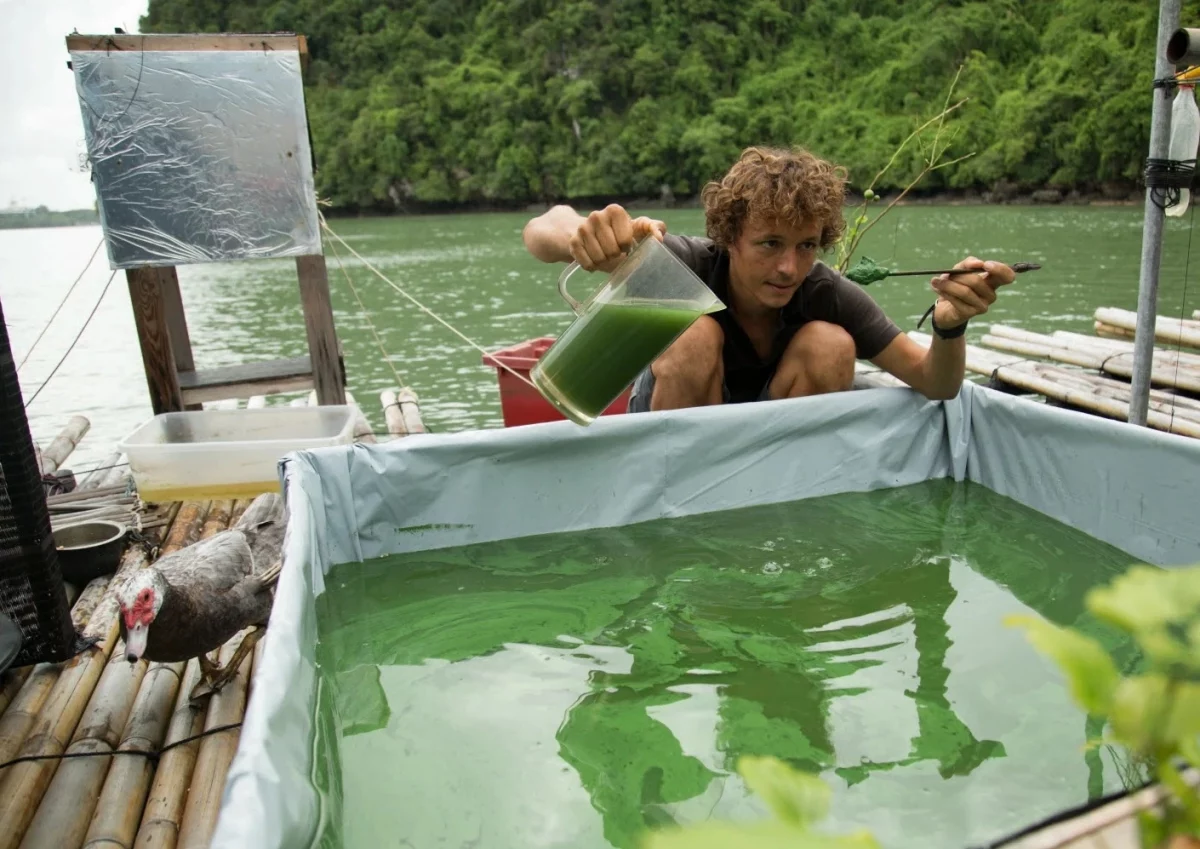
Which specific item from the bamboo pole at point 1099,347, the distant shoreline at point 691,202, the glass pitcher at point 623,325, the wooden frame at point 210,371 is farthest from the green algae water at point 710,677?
the distant shoreline at point 691,202

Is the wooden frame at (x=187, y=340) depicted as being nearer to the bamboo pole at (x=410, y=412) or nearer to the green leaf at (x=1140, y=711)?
the bamboo pole at (x=410, y=412)

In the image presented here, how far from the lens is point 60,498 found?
302 centimetres

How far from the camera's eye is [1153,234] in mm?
2289

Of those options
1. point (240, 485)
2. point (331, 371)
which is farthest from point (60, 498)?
point (331, 371)

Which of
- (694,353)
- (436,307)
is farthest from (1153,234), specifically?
(436,307)

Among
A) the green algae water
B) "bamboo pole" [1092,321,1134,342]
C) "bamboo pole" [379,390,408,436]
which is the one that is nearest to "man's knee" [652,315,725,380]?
the green algae water

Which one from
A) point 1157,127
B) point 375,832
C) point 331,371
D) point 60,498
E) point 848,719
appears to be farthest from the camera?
point 331,371

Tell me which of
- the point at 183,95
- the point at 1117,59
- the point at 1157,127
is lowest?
the point at 1157,127

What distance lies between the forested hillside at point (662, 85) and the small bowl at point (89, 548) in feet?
113

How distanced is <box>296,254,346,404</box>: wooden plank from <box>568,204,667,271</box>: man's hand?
1907 mm

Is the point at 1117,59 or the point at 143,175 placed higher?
the point at 1117,59

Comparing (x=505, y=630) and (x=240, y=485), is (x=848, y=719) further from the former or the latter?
(x=240, y=485)

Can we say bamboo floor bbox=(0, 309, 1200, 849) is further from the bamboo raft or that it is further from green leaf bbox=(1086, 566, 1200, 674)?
Answer: green leaf bbox=(1086, 566, 1200, 674)

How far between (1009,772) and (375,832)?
1035mm
